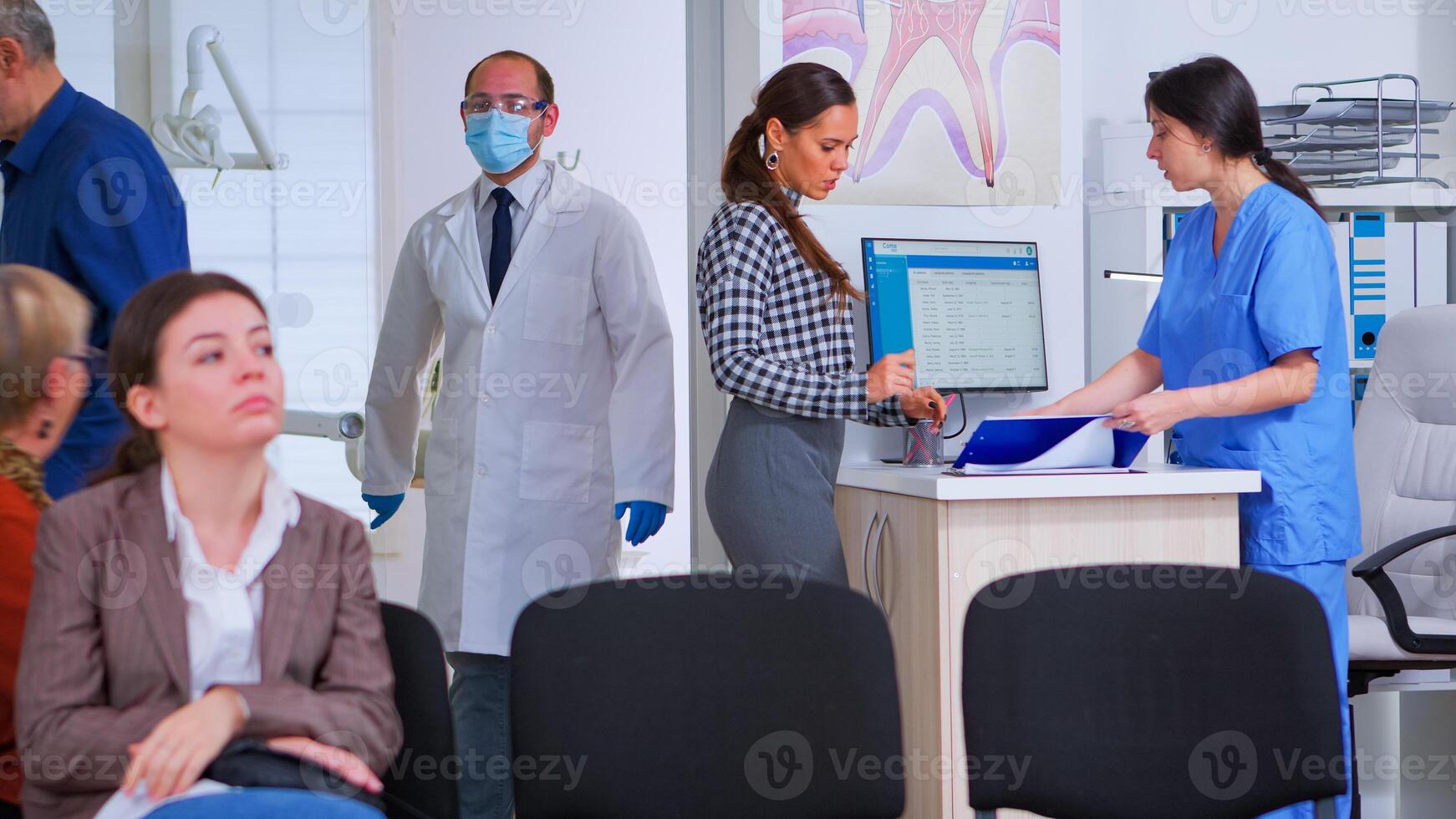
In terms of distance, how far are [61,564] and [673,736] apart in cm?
61

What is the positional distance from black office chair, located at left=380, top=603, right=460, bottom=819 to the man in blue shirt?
0.51 m

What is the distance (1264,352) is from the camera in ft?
6.69

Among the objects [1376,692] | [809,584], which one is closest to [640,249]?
[809,584]

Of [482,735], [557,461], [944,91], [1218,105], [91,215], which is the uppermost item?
[944,91]

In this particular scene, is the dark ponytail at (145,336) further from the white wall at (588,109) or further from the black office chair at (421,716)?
the white wall at (588,109)

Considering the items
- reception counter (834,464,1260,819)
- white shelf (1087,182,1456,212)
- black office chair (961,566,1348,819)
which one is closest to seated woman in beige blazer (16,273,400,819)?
black office chair (961,566,1348,819)

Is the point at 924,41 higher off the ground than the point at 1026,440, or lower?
higher

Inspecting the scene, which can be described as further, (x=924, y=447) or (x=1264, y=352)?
(x=924, y=447)

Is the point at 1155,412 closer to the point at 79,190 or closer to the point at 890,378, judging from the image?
the point at 890,378

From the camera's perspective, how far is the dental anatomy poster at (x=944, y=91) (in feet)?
8.43

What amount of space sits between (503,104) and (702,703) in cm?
120

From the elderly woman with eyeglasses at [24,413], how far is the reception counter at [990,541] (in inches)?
50.2

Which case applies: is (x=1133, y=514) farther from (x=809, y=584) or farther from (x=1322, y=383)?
(x=809, y=584)

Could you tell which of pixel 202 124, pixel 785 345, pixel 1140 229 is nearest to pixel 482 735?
pixel 785 345
